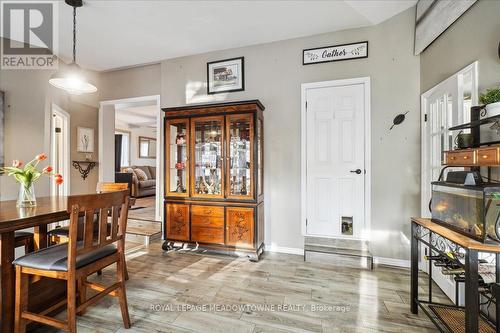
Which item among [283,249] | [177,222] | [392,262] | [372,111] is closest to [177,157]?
[177,222]

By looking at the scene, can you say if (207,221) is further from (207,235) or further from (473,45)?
(473,45)

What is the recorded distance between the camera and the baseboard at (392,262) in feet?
8.85

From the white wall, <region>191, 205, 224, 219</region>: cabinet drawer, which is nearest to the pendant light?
<region>191, 205, 224, 219</region>: cabinet drawer

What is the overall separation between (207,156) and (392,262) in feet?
8.81

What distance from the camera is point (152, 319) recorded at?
1767mm

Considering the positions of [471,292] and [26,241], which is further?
[26,241]

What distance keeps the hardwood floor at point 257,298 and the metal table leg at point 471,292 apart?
603 millimetres

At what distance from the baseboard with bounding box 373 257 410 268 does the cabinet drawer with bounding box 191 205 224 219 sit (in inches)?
78.8

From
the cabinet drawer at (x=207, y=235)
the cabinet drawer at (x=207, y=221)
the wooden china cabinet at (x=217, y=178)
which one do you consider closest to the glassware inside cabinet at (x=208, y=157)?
the wooden china cabinet at (x=217, y=178)

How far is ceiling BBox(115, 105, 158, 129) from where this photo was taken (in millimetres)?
6145

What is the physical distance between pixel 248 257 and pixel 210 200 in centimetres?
88

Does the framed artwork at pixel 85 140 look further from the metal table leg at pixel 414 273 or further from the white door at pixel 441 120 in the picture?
the white door at pixel 441 120

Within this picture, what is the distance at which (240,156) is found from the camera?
3.10 meters

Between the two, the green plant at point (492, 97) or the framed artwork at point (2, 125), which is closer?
the green plant at point (492, 97)
